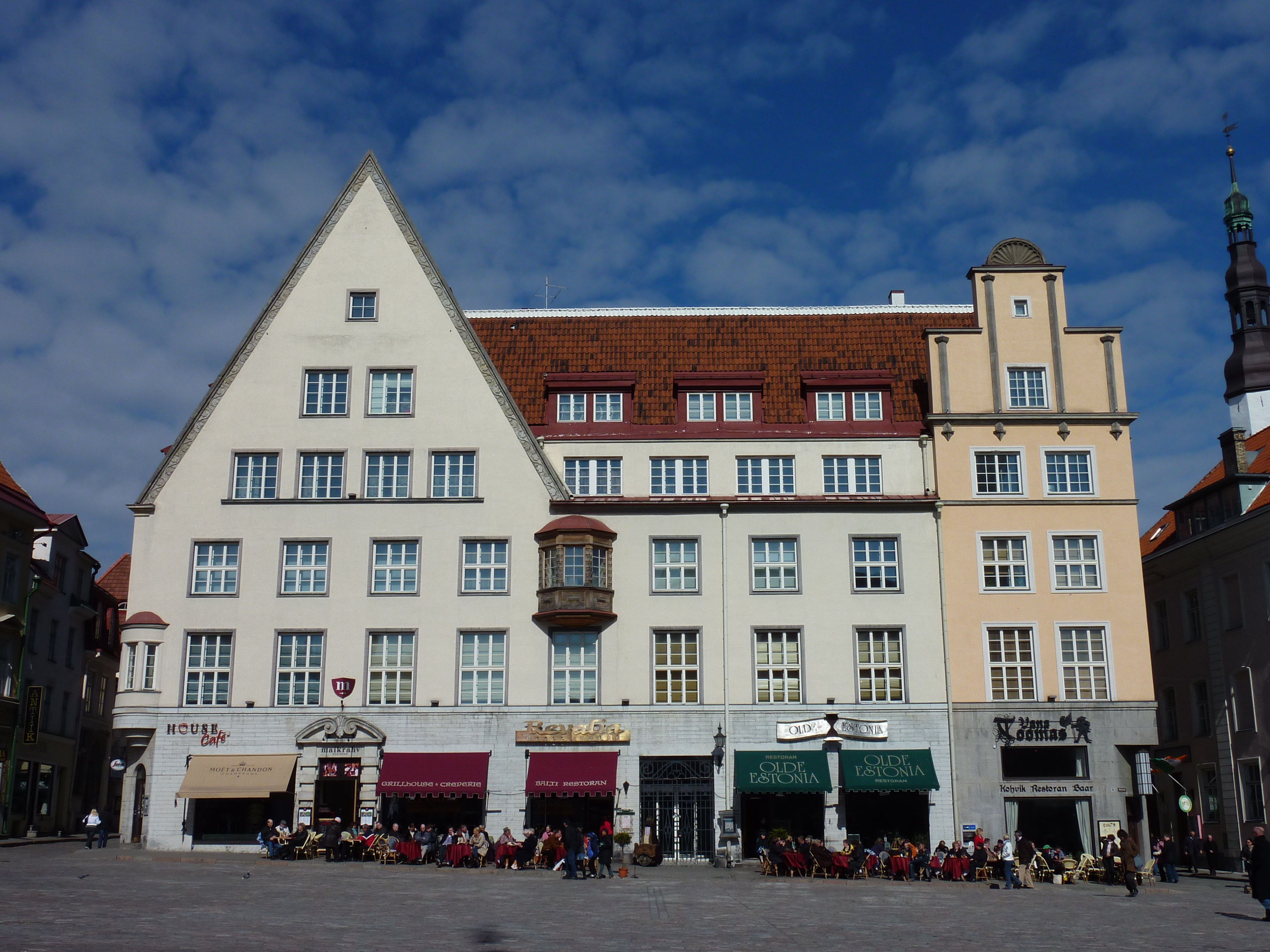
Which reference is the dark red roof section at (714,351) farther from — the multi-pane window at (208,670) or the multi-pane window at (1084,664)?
the multi-pane window at (208,670)

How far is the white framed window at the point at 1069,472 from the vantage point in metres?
47.5

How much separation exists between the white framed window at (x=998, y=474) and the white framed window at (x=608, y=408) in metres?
13.9

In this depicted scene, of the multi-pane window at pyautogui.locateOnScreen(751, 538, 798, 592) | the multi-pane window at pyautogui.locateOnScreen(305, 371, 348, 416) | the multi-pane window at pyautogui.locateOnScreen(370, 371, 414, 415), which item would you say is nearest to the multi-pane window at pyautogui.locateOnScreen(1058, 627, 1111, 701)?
A: the multi-pane window at pyautogui.locateOnScreen(751, 538, 798, 592)

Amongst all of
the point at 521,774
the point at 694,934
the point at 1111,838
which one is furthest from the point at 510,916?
the point at 1111,838

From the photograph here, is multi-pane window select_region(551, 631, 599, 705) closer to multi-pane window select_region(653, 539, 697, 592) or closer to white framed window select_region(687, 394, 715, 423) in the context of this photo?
multi-pane window select_region(653, 539, 697, 592)

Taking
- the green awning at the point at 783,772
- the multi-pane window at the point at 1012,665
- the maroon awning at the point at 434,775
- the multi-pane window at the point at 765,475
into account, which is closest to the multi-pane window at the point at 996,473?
the multi-pane window at the point at 1012,665

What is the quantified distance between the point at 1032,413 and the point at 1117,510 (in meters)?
4.78

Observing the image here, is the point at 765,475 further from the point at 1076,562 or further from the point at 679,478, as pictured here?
the point at 1076,562

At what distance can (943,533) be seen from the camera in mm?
47094

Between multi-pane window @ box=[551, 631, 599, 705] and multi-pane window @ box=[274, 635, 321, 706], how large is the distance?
8.61 meters

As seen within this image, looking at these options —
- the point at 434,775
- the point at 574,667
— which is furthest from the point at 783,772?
the point at 434,775

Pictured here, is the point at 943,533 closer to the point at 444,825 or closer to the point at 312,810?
the point at 444,825

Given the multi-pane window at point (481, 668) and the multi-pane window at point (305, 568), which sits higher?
the multi-pane window at point (305, 568)

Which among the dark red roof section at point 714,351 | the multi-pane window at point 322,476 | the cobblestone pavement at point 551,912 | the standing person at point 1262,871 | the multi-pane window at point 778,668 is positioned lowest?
the cobblestone pavement at point 551,912
